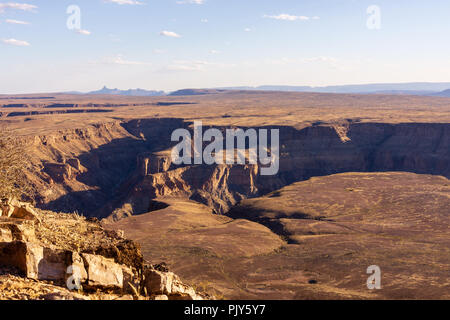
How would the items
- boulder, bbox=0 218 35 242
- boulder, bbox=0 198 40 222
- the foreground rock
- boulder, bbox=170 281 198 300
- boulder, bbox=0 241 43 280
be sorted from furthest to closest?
boulder, bbox=0 198 40 222 → boulder, bbox=170 281 198 300 → boulder, bbox=0 218 35 242 → boulder, bbox=0 241 43 280 → the foreground rock

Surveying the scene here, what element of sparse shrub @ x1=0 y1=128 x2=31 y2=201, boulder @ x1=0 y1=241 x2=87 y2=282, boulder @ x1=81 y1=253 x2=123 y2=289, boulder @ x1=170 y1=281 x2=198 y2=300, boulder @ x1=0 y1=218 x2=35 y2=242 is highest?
sparse shrub @ x1=0 y1=128 x2=31 y2=201

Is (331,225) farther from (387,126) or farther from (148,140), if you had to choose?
(148,140)

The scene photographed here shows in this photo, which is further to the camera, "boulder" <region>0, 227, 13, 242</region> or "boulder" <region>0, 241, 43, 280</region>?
"boulder" <region>0, 227, 13, 242</region>

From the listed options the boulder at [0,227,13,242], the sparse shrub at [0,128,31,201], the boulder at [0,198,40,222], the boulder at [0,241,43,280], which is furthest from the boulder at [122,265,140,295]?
the sparse shrub at [0,128,31,201]

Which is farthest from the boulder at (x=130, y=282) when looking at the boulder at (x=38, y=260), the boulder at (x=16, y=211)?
the boulder at (x=16, y=211)

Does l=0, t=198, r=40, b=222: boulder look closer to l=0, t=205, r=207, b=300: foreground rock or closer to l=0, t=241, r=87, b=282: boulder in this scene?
l=0, t=205, r=207, b=300: foreground rock

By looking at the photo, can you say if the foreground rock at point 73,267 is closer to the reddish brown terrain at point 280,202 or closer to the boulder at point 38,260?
the boulder at point 38,260
